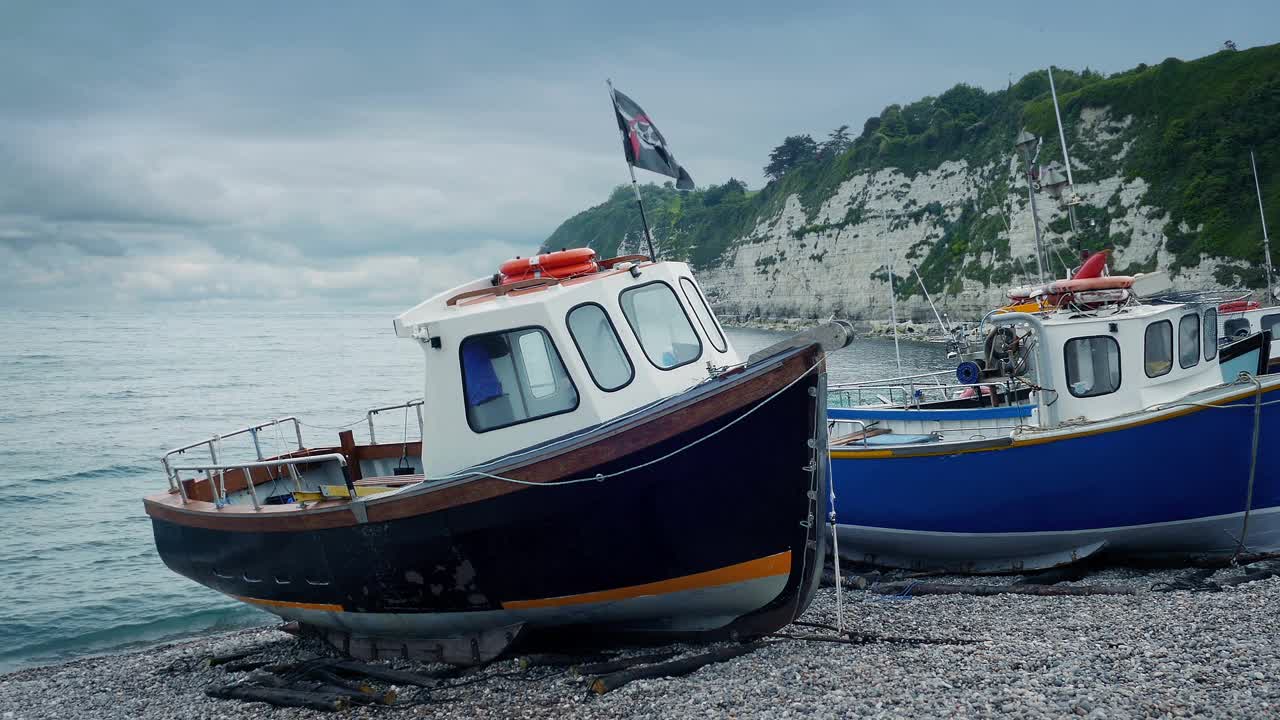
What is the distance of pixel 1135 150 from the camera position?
58469 mm

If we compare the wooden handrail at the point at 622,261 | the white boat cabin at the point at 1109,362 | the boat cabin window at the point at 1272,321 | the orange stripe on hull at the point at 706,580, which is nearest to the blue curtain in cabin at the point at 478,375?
the wooden handrail at the point at 622,261

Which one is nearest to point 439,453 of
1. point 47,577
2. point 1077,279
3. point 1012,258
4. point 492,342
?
point 492,342

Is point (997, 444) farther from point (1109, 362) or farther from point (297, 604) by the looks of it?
point (297, 604)

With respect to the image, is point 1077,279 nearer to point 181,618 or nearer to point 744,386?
point 744,386

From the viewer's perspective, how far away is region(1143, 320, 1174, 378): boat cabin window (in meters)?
11.8

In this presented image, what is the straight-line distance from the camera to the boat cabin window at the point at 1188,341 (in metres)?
12.0

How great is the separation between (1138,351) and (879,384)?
442 cm

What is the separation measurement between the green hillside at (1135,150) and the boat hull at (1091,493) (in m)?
42.0

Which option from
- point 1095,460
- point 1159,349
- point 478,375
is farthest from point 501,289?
point 1159,349

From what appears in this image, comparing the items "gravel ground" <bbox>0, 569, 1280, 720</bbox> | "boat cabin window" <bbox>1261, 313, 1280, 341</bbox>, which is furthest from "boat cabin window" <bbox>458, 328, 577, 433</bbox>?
"boat cabin window" <bbox>1261, 313, 1280, 341</bbox>

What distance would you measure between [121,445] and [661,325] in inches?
Result: 1264

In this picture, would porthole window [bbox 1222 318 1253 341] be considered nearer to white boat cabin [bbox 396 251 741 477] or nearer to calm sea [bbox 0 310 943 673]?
white boat cabin [bbox 396 251 741 477]

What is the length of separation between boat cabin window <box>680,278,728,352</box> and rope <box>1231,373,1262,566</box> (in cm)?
619

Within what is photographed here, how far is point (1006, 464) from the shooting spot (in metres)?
11.8
